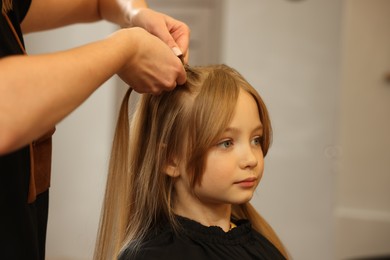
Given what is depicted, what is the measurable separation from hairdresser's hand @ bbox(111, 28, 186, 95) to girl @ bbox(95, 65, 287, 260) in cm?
11

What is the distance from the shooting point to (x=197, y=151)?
108 centimetres

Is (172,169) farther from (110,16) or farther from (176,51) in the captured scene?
(110,16)

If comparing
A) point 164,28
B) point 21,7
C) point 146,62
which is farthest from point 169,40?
point 21,7

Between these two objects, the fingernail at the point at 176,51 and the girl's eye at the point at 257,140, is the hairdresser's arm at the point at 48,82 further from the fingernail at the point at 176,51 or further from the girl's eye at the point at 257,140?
the girl's eye at the point at 257,140

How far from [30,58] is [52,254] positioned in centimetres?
254

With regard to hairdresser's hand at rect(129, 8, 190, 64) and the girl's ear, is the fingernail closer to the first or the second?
hairdresser's hand at rect(129, 8, 190, 64)

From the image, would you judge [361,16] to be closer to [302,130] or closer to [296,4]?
[296,4]

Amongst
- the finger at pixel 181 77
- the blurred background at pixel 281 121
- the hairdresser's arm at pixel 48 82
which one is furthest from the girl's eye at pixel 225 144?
the blurred background at pixel 281 121

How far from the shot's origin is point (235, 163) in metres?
1.07

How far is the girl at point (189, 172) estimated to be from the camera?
1.07 meters

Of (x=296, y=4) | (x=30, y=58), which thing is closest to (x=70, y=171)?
(x=296, y=4)

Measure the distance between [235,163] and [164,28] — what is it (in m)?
0.27

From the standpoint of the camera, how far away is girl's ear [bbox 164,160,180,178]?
1.13m

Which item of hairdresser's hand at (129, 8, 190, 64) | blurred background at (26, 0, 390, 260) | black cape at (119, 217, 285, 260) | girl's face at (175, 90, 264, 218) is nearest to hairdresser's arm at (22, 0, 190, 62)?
hairdresser's hand at (129, 8, 190, 64)
